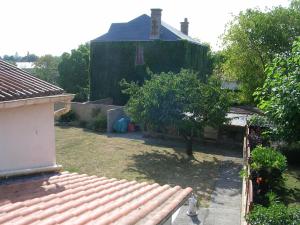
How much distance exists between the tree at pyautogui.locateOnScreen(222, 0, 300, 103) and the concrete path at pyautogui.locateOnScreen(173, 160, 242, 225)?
13.7 m

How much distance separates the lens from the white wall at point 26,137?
725cm

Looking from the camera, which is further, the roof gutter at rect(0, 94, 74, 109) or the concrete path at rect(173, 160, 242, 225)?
the concrete path at rect(173, 160, 242, 225)

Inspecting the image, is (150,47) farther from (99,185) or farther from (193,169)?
(99,185)

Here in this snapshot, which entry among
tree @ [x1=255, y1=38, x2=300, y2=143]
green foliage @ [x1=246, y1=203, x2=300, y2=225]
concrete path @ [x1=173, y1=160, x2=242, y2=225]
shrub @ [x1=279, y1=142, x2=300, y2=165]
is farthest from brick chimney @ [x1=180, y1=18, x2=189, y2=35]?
green foliage @ [x1=246, y1=203, x2=300, y2=225]

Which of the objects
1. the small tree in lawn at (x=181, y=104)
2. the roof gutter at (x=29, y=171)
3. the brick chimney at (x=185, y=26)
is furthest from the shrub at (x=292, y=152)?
the brick chimney at (x=185, y=26)

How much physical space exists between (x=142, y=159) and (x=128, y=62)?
45.4ft

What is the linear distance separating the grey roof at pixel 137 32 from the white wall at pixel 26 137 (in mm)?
22076

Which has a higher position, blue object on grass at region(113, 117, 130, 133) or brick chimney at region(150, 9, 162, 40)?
brick chimney at region(150, 9, 162, 40)

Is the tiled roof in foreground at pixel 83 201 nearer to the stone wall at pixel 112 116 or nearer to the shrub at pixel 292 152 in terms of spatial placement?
the shrub at pixel 292 152

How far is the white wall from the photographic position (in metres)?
7.25

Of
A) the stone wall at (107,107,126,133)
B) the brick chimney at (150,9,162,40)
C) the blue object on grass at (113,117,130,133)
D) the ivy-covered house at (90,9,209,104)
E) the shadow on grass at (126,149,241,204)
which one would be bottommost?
the shadow on grass at (126,149,241,204)

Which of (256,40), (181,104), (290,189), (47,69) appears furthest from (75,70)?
(290,189)

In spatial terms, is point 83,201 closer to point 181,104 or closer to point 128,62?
point 181,104

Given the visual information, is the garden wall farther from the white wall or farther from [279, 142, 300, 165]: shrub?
the white wall
